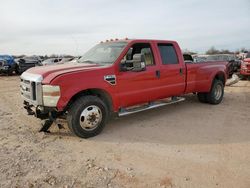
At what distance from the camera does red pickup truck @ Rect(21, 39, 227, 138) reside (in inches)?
176

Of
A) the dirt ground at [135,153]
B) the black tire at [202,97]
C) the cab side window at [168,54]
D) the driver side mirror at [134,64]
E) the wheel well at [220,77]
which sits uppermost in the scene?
the cab side window at [168,54]

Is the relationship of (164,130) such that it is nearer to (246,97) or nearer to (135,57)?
(135,57)

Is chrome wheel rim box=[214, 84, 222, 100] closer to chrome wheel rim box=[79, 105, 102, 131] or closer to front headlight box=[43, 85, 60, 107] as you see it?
chrome wheel rim box=[79, 105, 102, 131]

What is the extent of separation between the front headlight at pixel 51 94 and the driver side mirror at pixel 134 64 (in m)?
1.48

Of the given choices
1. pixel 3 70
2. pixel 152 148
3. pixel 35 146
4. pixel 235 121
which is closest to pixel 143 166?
pixel 152 148

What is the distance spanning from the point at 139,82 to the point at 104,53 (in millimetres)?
1092

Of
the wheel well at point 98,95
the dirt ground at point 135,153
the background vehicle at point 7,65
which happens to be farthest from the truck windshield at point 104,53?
the background vehicle at point 7,65

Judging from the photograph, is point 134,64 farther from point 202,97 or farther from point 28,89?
point 202,97

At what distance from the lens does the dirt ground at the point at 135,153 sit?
3.28 metres

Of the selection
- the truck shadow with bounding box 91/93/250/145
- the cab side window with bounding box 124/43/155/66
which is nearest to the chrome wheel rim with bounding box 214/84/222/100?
the truck shadow with bounding box 91/93/250/145

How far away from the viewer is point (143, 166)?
3.66 meters

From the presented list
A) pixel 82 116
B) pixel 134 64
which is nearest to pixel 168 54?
pixel 134 64

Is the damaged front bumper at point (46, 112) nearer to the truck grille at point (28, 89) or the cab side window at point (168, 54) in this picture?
the truck grille at point (28, 89)

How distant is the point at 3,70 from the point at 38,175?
19.3m
